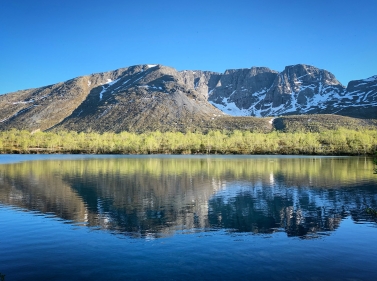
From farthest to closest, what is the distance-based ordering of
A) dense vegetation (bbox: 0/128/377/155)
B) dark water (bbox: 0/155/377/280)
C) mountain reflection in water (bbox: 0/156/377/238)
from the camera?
1. dense vegetation (bbox: 0/128/377/155)
2. mountain reflection in water (bbox: 0/156/377/238)
3. dark water (bbox: 0/155/377/280)

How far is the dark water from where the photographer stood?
18.3m

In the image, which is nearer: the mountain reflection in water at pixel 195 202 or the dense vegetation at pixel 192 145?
the mountain reflection in water at pixel 195 202

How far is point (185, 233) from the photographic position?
2586 cm

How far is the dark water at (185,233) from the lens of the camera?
60.2ft

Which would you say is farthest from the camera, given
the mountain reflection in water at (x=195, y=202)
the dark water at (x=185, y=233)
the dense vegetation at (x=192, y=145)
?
the dense vegetation at (x=192, y=145)

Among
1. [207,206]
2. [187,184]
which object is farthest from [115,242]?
[187,184]

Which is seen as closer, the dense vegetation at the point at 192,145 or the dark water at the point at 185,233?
the dark water at the point at 185,233

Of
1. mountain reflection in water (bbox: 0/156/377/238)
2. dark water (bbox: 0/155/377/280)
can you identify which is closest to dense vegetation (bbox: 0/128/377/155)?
mountain reflection in water (bbox: 0/156/377/238)

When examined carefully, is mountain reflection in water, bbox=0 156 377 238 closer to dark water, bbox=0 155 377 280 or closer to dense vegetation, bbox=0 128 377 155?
dark water, bbox=0 155 377 280

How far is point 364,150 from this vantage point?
14538 cm

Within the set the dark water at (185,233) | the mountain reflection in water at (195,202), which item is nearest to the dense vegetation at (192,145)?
the mountain reflection in water at (195,202)

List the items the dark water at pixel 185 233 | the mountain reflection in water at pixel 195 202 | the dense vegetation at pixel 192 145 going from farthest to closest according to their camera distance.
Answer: the dense vegetation at pixel 192 145 < the mountain reflection in water at pixel 195 202 < the dark water at pixel 185 233

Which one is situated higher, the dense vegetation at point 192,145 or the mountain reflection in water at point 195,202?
the dense vegetation at point 192,145

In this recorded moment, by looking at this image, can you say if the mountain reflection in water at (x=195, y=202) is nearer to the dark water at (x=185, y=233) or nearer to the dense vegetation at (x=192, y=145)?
the dark water at (x=185, y=233)
